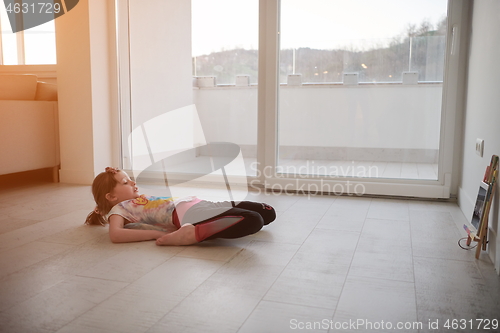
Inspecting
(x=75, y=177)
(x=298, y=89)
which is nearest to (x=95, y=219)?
(x=75, y=177)

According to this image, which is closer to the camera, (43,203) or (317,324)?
(317,324)

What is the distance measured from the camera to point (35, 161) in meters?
3.30

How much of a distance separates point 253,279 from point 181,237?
0.46 m

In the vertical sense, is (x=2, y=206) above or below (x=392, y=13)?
below

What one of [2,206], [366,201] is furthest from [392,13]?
[2,206]

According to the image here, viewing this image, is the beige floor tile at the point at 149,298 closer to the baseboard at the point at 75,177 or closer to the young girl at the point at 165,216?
the young girl at the point at 165,216

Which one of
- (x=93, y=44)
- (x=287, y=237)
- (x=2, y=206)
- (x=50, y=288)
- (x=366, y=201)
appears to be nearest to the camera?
(x=50, y=288)

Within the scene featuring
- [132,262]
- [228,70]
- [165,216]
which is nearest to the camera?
[132,262]

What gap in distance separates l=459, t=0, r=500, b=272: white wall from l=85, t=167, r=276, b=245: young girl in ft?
3.24

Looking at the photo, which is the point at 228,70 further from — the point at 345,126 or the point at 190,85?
the point at 345,126

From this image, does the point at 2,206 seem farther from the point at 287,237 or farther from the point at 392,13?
the point at 392,13

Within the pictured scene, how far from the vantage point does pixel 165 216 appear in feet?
6.59

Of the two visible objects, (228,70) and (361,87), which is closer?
(361,87)

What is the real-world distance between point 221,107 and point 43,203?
4.74ft
